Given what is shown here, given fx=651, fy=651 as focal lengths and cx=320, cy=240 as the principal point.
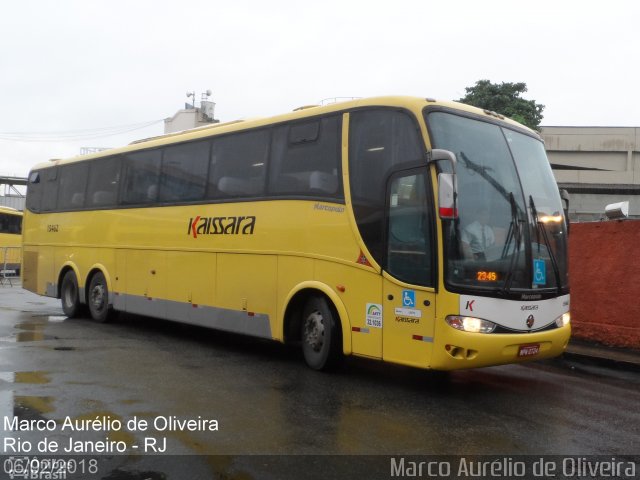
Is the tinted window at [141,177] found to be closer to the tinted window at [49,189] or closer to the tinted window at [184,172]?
the tinted window at [184,172]

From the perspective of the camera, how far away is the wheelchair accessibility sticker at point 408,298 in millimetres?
7023

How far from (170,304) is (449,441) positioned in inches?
260

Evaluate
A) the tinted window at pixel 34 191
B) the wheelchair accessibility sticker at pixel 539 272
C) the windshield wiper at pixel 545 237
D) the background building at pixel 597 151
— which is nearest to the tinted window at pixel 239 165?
the windshield wiper at pixel 545 237

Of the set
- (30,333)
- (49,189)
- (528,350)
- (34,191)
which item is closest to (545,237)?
(528,350)

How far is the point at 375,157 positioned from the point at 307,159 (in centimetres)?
123

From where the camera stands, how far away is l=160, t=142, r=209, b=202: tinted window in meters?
10.4

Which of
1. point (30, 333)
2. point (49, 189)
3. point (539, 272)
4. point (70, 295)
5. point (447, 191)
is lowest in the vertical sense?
point (30, 333)

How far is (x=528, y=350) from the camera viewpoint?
7.11 m

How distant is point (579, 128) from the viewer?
54.7 meters

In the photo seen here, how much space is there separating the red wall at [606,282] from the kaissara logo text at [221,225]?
5807 mm

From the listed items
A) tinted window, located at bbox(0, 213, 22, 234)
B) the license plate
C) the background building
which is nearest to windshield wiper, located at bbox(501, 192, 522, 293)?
the license plate

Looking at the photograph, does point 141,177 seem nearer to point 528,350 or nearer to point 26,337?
point 26,337

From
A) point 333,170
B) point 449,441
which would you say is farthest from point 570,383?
point 333,170

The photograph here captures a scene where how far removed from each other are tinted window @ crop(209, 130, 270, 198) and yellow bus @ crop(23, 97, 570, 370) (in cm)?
3
